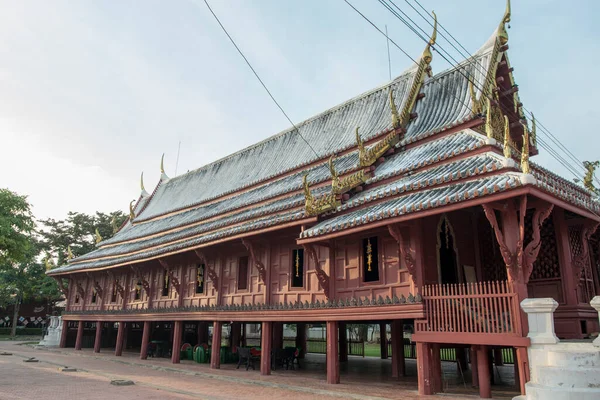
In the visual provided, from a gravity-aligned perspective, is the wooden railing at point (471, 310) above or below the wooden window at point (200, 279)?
below

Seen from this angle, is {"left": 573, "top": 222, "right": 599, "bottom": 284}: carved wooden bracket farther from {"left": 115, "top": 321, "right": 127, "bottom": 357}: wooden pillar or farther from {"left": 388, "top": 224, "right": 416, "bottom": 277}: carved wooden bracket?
{"left": 115, "top": 321, "right": 127, "bottom": 357}: wooden pillar

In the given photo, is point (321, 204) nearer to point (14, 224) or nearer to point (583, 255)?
point (583, 255)

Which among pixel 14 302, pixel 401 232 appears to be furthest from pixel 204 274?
pixel 14 302

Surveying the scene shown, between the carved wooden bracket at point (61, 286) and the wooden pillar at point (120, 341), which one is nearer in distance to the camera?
the wooden pillar at point (120, 341)

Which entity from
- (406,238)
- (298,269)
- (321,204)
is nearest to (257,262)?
(298,269)

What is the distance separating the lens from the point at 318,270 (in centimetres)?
1199

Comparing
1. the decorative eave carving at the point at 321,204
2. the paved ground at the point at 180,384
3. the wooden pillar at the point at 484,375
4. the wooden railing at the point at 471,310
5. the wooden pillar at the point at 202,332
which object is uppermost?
the decorative eave carving at the point at 321,204

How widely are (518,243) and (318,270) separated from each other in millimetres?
5031

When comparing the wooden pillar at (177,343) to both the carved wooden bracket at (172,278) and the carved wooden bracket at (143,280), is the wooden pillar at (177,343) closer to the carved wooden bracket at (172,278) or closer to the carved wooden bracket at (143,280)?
the carved wooden bracket at (172,278)

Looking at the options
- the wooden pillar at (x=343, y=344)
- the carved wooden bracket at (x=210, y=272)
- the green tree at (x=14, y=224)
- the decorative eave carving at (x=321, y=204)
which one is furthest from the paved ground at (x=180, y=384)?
the green tree at (x=14, y=224)

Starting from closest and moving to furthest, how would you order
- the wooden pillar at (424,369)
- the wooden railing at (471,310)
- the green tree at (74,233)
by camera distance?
Result: the wooden railing at (471,310) < the wooden pillar at (424,369) < the green tree at (74,233)

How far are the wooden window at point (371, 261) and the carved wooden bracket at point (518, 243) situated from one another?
3483 mm

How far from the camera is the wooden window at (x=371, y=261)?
455 inches

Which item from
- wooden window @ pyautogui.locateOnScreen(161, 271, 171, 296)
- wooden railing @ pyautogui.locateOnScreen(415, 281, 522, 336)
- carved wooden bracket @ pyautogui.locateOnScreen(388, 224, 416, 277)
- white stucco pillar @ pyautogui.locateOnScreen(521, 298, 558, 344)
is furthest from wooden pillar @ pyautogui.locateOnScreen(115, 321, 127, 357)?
white stucco pillar @ pyautogui.locateOnScreen(521, 298, 558, 344)
